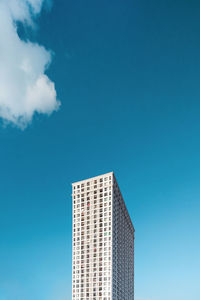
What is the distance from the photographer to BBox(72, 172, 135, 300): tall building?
5428 inches

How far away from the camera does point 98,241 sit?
5655 inches

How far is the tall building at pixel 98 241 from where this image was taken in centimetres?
13788

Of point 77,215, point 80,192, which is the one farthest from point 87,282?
point 80,192

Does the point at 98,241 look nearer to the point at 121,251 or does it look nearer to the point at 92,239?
the point at 92,239

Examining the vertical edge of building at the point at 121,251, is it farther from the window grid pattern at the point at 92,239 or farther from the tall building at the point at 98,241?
the window grid pattern at the point at 92,239

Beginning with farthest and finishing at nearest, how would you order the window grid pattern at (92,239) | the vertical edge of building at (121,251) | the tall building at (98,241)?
the vertical edge of building at (121,251), the tall building at (98,241), the window grid pattern at (92,239)

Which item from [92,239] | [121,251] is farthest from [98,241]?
[121,251]

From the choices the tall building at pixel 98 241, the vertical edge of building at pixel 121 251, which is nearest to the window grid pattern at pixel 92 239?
the tall building at pixel 98 241

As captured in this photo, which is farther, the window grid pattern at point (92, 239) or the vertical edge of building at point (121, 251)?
the vertical edge of building at point (121, 251)

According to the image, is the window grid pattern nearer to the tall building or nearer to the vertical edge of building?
the tall building

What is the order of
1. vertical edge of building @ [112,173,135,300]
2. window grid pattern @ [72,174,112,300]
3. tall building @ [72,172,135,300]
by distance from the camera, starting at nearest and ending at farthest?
window grid pattern @ [72,174,112,300]
tall building @ [72,172,135,300]
vertical edge of building @ [112,173,135,300]

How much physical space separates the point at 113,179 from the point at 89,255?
114ft

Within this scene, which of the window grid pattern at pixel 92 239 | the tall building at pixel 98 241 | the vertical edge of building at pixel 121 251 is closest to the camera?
the window grid pattern at pixel 92 239

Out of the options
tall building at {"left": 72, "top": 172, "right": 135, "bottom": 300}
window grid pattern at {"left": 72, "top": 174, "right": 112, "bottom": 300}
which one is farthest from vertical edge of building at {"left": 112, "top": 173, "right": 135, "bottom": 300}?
window grid pattern at {"left": 72, "top": 174, "right": 112, "bottom": 300}
